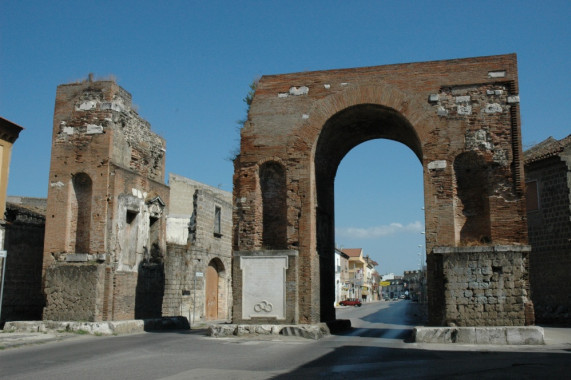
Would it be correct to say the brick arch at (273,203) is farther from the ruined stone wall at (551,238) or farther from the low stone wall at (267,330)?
the ruined stone wall at (551,238)

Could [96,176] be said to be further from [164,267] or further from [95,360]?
[95,360]

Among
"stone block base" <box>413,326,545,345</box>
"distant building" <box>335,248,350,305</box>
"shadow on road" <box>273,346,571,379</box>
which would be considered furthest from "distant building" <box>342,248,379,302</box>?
"shadow on road" <box>273,346,571,379</box>

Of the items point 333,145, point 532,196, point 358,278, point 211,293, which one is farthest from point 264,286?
point 358,278

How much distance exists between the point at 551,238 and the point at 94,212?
1789 cm

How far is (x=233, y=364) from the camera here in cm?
998

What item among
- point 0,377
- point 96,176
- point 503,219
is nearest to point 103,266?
point 96,176

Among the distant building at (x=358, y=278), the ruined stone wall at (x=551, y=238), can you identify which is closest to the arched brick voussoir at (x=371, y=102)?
the ruined stone wall at (x=551, y=238)

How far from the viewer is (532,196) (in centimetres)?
2475

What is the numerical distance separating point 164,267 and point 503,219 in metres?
12.3

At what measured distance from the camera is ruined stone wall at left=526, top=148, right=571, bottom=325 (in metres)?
22.8

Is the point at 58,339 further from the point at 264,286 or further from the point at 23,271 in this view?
the point at 264,286

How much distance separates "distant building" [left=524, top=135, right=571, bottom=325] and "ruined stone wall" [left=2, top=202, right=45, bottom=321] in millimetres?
19279

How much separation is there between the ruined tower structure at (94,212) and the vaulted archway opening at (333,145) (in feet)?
20.4

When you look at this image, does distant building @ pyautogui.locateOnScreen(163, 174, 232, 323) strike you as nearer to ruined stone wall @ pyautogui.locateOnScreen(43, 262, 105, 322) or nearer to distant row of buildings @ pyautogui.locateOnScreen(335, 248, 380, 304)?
ruined stone wall @ pyautogui.locateOnScreen(43, 262, 105, 322)
